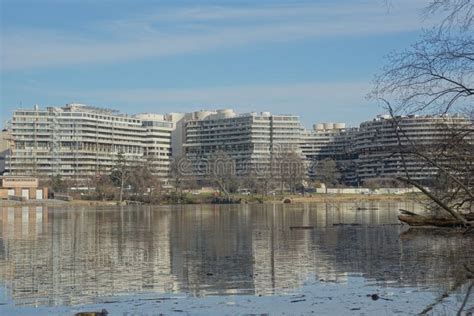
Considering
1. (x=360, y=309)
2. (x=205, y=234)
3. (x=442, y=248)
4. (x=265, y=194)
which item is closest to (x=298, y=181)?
(x=265, y=194)

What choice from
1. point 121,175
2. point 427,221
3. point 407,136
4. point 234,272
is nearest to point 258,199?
point 121,175

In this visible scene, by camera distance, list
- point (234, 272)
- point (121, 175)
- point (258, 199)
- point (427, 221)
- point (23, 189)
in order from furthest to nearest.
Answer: point (121, 175), point (23, 189), point (258, 199), point (427, 221), point (234, 272)

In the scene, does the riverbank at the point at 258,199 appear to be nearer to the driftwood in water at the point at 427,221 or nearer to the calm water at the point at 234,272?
the driftwood in water at the point at 427,221

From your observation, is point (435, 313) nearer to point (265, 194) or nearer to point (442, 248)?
point (442, 248)

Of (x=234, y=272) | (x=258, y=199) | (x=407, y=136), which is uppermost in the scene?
(x=407, y=136)

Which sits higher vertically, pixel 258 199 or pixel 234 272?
pixel 258 199

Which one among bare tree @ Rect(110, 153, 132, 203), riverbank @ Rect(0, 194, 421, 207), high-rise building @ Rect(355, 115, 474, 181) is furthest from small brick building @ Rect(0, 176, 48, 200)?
high-rise building @ Rect(355, 115, 474, 181)

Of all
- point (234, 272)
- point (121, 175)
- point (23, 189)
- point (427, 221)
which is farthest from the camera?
point (121, 175)

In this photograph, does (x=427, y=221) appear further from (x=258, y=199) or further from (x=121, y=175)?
(x=121, y=175)

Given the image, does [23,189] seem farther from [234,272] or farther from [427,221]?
[234,272]

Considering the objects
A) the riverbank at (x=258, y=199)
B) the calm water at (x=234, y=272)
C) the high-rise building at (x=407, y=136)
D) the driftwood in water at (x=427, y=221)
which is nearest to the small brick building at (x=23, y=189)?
the riverbank at (x=258, y=199)

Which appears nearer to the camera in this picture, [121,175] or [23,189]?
[23,189]

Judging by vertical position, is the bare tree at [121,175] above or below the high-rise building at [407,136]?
above

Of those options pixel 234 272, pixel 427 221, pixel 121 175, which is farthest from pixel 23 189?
pixel 234 272
